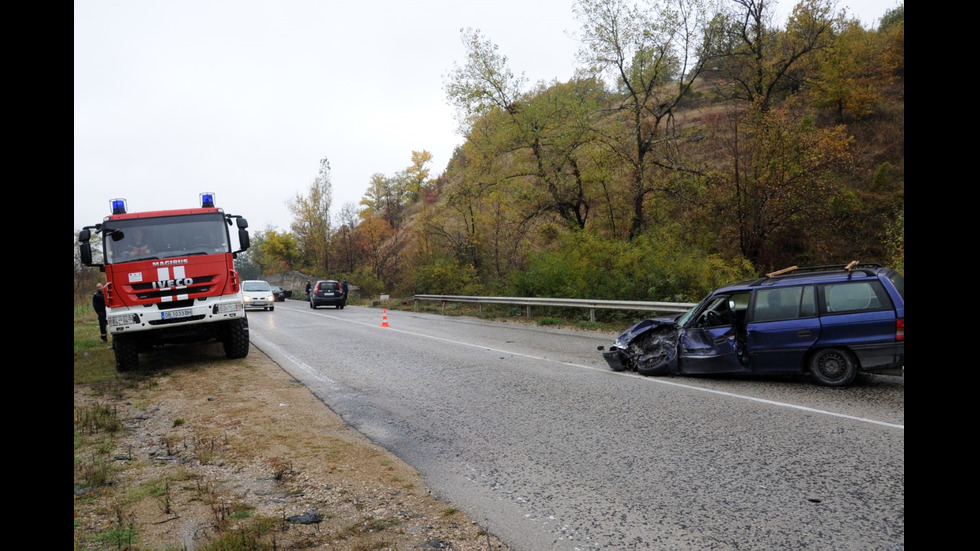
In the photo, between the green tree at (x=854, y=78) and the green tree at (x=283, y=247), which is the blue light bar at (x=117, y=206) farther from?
the green tree at (x=283, y=247)

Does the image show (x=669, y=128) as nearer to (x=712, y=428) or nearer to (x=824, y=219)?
(x=824, y=219)

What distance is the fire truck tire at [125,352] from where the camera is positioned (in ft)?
36.0

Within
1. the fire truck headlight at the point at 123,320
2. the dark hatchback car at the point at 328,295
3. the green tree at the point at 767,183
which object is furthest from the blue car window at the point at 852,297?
the dark hatchback car at the point at 328,295

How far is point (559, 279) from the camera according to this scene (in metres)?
21.4

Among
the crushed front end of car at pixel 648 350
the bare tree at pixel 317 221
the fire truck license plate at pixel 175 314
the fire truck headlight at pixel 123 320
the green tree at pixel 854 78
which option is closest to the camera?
the crushed front end of car at pixel 648 350

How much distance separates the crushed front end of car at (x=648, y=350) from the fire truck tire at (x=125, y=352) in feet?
30.3

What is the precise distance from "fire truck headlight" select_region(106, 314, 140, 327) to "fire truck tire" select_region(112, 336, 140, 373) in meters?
0.72

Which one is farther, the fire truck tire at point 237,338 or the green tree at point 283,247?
the green tree at point 283,247

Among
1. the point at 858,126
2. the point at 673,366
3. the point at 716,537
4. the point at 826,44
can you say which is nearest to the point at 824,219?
the point at 826,44

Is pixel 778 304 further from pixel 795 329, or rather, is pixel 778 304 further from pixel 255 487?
pixel 255 487

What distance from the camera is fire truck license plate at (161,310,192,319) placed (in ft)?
35.2

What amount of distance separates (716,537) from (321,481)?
10.2 ft

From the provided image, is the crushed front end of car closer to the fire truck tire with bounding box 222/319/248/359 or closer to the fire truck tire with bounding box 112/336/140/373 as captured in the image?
the fire truck tire with bounding box 222/319/248/359

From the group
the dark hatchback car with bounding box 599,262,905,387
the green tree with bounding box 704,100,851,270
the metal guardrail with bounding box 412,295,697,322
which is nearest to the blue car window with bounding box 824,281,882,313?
the dark hatchback car with bounding box 599,262,905,387
